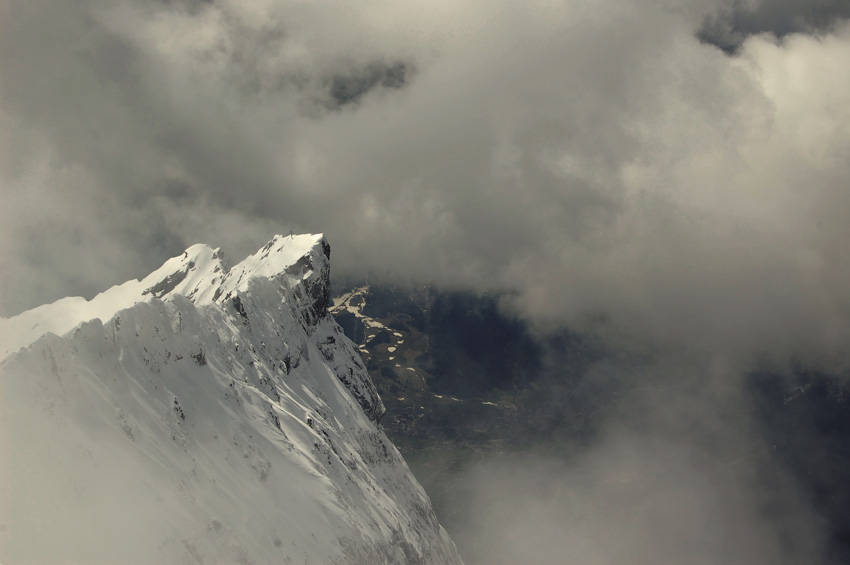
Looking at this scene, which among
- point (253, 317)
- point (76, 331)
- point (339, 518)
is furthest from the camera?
point (253, 317)

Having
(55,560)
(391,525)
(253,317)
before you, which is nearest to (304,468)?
(391,525)

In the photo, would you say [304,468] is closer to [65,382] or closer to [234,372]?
[234,372]

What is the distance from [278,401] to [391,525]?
52.7 meters

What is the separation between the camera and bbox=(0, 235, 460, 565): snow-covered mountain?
8212 cm

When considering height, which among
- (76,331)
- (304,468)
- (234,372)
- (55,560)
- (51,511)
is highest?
(234,372)

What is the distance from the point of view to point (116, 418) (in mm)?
104875

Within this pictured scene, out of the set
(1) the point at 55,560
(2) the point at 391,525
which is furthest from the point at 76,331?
(2) the point at 391,525

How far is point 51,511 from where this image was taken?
78438mm

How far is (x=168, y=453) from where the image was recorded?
368 feet

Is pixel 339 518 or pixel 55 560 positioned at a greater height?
pixel 339 518

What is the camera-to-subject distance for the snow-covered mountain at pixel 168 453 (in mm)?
82125

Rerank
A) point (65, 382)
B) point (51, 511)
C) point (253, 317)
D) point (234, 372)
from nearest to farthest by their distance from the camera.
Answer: point (51, 511) < point (65, 382) < point (234, 372) < point (253, 317)

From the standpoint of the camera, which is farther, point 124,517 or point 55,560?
point 124,517

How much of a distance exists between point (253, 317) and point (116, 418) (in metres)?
90.8
